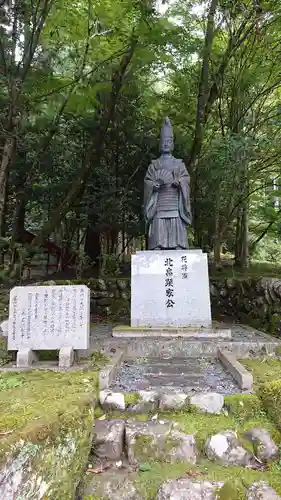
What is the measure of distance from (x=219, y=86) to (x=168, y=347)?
7014mm

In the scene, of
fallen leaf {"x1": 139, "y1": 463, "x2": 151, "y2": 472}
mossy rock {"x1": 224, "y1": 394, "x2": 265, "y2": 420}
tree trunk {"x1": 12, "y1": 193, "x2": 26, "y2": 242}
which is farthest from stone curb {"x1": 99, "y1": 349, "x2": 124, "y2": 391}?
tree trunk {"x1": 12, "y1": 193, "x2": 26, "y2": 242}

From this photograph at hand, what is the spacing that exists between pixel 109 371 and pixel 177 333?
85.5 inches

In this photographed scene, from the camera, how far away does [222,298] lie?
9195mm

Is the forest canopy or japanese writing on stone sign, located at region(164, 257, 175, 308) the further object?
the forest canopy

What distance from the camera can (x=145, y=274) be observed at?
670cm

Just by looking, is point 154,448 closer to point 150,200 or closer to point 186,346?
point 186,346

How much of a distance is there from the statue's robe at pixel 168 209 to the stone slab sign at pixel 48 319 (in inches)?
124

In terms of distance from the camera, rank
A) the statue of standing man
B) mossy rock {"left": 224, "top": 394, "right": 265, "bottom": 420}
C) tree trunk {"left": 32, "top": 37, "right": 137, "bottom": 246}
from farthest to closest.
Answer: tree trunk {"left": 32, "top": 37, "right": 137, "bottom": 246} → the statue of standing man → mossy rock {"left": 224, "top": 394, "right": 265, "bottom": 420}

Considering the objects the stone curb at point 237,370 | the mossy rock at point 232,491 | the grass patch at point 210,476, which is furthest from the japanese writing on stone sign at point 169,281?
the mossy rock at point 232,491

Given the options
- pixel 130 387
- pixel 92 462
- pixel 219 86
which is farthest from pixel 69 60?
pixel 92 462

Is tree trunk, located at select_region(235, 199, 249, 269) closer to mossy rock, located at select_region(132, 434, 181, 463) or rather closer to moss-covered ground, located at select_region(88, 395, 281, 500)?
moss-covered ground, located at select_region(88, 395, 281, 500)

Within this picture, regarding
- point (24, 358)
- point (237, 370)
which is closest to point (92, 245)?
point (24, 358)

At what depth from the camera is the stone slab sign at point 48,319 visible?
4.30 m

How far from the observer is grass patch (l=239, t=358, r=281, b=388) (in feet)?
12.6
